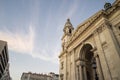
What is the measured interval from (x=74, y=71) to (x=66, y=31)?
42.7ft

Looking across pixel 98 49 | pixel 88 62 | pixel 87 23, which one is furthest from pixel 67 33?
pixel 98 49

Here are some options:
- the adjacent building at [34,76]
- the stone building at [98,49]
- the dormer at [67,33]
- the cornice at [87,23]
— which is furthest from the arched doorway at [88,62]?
the adjacent building at [34,76]

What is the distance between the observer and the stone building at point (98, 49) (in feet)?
46.6

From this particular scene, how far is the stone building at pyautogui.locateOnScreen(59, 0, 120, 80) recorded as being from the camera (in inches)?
560

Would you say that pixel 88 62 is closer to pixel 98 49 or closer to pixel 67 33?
pixel 98 49

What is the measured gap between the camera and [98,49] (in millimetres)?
16734

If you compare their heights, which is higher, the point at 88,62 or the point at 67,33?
the point at 67,33

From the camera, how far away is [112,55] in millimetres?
14156

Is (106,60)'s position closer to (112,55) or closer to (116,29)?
(112,55)

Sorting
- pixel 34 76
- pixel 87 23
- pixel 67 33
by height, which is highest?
pixel 67 33

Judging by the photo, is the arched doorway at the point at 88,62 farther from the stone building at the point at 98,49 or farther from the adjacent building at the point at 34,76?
the adjacent building at the point at 34,76

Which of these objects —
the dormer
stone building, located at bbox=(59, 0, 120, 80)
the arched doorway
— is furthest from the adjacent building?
the arched doorway

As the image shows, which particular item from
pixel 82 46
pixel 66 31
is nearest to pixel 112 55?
pixel 82 46

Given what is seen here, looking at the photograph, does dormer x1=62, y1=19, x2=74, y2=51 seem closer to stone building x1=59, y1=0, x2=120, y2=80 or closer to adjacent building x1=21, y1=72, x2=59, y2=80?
stone building x1=59, y1=0, x2=120, y2=80
